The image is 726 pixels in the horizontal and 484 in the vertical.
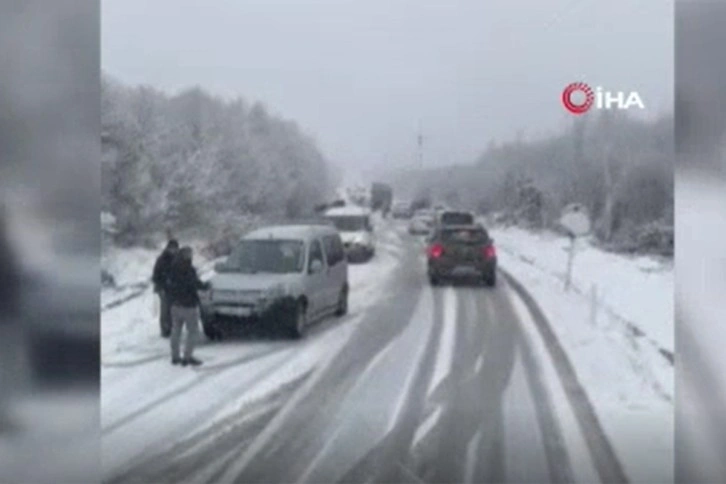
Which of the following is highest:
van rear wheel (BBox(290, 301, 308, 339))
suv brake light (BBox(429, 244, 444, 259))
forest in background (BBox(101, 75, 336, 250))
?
forest in background (BBox(101, 75, 336, 250))

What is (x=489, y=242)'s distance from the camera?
2.21 m

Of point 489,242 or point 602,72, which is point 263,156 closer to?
point 489,242

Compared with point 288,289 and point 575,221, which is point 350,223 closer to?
point 288,289

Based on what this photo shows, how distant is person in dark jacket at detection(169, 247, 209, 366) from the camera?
2141mm

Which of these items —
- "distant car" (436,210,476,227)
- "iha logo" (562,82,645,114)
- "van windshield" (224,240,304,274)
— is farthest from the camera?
"distant car" (436,210,476,227)

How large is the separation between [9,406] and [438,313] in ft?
3.37

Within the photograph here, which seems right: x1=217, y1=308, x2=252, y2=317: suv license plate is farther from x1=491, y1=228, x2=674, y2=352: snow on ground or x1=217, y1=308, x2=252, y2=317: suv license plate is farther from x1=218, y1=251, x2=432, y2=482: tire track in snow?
x1=491, y1=228, x2=674, y2=352: snow on ground

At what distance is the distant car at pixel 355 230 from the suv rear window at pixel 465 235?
175 mm

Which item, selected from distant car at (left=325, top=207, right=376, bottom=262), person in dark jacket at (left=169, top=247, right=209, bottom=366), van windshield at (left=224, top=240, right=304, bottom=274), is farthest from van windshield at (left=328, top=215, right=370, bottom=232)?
person in dark jacket at (left=169, top=247, right=209, bottom=366)

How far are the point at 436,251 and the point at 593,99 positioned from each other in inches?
20.5

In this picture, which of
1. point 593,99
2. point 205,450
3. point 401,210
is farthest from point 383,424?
point 593,99

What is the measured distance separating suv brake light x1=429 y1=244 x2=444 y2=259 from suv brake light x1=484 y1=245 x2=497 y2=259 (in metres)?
0.11

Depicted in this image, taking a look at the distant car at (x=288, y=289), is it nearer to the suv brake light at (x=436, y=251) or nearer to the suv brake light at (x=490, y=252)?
the suv brake light at (x=436, y=251)

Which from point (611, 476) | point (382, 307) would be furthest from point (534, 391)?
point (382, 307)
